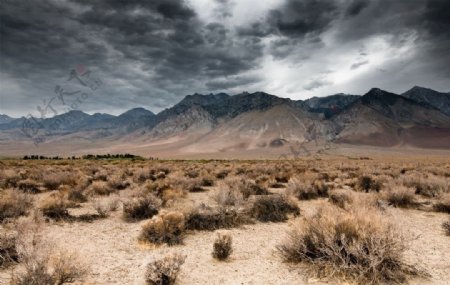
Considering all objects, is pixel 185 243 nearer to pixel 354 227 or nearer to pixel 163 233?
pixel 163 233

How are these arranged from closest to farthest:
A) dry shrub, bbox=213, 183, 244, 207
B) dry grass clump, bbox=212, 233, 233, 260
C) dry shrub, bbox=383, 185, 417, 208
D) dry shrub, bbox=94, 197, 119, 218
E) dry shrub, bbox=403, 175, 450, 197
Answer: dry grass clump, bbox=212, 233, 233, 260 < dry shrub, bbox=94, 197, 119, 218 < dry shrub, bbox=213, 183, 244, 207 < dry shrub, bbox=383, 185, 417, 208 < dry shrub, bbox=403, 175, 450, 197

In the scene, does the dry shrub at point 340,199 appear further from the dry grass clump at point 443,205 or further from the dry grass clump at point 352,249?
the dry grass clump at point 352,249

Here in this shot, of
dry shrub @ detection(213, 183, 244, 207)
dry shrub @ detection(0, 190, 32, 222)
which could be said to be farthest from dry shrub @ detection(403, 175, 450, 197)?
dry shrub @ detection(0, 190, 32, 222)

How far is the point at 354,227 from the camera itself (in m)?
7.39

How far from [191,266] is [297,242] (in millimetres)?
2446

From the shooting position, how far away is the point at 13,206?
478 inches

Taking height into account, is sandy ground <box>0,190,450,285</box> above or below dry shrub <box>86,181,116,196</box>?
below

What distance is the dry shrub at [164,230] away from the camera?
31.1ft

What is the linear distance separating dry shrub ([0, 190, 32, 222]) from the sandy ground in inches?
64.8

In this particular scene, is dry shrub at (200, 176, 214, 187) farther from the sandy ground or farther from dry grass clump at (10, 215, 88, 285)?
dry grass clump at (10, 215, 88, 285)

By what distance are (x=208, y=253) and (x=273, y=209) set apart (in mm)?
4531

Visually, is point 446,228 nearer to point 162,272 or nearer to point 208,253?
point 208,253

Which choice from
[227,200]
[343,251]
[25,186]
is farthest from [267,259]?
[25,186]

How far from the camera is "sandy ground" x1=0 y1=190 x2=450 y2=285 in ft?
23.2
